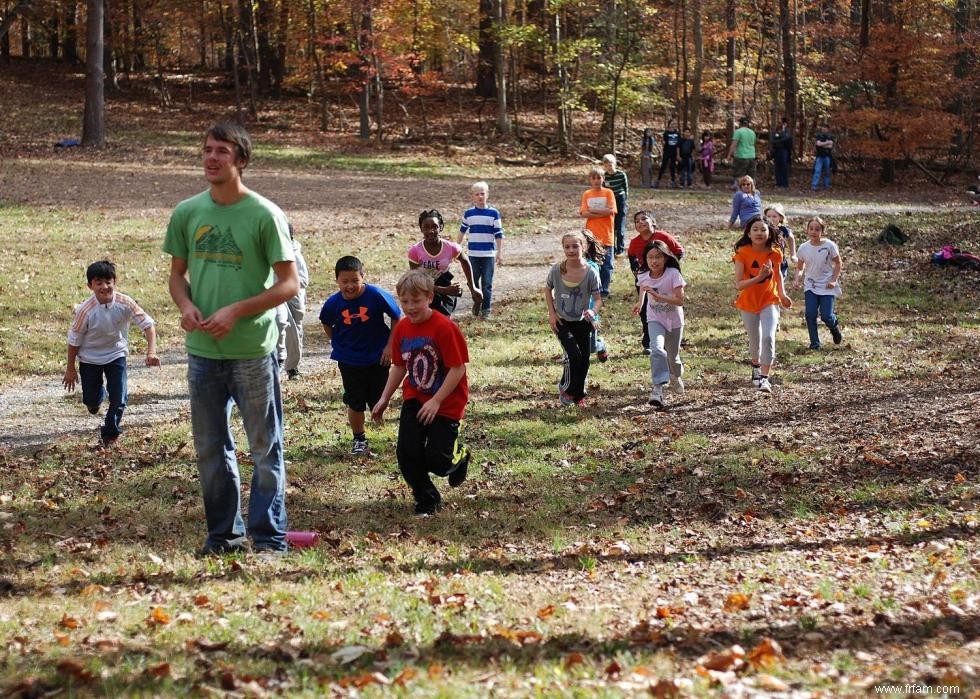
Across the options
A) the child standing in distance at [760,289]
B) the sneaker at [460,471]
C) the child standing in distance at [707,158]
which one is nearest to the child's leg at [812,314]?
the child standing in distance at [760,289]

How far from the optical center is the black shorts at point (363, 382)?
31.1ft

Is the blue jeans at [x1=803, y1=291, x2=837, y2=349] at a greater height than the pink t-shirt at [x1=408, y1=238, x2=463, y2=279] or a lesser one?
lesser

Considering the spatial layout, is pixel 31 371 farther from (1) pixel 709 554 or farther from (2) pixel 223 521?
(1) pixel 709 554

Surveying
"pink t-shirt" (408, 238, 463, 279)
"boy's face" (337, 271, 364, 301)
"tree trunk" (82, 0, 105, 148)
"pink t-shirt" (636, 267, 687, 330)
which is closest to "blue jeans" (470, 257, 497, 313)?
"pink t-shirt" (408, 238, 463, 279)

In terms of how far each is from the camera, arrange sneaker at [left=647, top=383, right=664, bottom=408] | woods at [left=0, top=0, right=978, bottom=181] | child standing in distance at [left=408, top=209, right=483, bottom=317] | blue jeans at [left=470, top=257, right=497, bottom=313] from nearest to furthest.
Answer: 1. sneaker at [left=647, top=383, right=664, bottom=408]
2. child standing in distance at [left=408, top=209, right=483, bottom=317]
3. blue jeans at [left=470, top=257, right=497, bottom=313]
4. woods at [left=0, top=0, right=978, bottom=181]

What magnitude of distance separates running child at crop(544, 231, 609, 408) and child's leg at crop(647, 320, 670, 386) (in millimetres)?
668

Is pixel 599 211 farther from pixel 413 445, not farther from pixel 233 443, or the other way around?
pixel 233 443

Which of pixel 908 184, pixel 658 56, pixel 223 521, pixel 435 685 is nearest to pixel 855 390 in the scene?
pixel 223 521

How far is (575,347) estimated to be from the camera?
38.4 feet

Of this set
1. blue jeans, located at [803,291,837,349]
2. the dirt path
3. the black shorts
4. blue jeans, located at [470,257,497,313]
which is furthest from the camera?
the dirt path

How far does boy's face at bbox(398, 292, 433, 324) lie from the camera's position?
759 centimetres

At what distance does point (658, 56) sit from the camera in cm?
4478

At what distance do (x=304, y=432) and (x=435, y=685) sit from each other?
6632 mm

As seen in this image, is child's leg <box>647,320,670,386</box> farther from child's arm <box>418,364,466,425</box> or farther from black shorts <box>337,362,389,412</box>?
child's arm <box>418,364,466,425</box>
